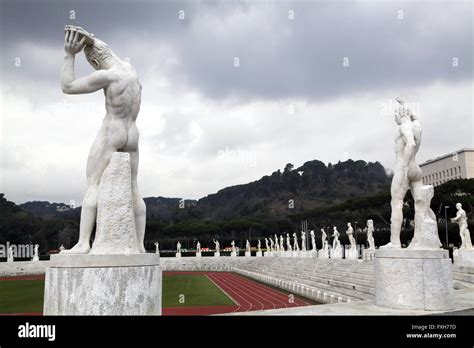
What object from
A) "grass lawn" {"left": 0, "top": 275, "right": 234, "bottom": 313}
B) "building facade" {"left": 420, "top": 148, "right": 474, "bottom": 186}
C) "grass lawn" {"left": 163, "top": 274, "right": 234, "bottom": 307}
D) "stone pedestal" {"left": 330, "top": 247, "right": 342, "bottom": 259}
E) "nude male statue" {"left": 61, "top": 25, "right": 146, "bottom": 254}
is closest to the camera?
"nude male statue" {"left": 61, "top": 25, "right": 146, "bottom": 254}

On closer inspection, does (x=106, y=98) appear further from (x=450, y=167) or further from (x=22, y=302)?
(x=450, y=167)

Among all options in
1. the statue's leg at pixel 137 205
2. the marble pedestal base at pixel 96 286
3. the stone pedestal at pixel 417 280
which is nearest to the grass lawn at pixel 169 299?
the stone pedestal at pixel 417 280

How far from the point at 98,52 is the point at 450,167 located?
271 feet

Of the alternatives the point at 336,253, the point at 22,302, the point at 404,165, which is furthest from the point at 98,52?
the point at 336,253

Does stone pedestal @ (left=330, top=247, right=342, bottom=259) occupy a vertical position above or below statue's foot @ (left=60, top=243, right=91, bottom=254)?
below

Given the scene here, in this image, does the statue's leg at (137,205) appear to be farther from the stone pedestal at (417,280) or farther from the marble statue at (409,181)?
the marble statue at (409,181)

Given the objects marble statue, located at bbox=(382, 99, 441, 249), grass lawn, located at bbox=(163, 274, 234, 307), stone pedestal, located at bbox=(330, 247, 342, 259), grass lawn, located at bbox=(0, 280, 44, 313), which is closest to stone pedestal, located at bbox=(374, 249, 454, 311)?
marble statue, located at bbox=(382, 99, 441, 249)

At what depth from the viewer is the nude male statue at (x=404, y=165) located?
8547 mm

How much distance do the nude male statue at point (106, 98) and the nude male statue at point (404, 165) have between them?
534 cm

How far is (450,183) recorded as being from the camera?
153 ft

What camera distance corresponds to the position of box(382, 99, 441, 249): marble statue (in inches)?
334

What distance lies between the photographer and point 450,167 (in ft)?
255

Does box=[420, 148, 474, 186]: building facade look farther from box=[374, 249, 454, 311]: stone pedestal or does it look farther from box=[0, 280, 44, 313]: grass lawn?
box=[374, 249, 454, 311]: stone pedestal
